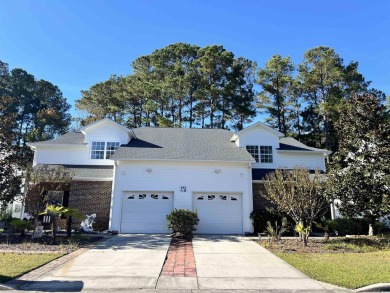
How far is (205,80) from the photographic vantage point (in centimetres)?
3606

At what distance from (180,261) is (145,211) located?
778 centimetres

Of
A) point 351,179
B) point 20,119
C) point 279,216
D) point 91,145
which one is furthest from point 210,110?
point 20,119

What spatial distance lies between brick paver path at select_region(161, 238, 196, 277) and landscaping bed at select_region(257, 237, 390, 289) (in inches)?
122

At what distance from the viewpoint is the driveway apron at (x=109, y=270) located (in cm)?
694

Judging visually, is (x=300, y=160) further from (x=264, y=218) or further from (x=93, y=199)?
(x=93, y=199)

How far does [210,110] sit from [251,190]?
20342 mm

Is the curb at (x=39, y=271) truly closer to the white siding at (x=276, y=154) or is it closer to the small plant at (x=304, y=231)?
the small plant at (x=304, y=231)

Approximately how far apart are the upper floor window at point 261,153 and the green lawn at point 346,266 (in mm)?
10163

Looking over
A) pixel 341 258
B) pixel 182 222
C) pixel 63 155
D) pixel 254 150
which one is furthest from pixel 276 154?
pixel 63 155

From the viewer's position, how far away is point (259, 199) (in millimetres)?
18328

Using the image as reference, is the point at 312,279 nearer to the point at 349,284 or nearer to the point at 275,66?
the point at 349,284

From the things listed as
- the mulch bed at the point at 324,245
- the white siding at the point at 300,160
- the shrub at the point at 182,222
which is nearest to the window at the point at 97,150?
the shrub at the point at 182,222

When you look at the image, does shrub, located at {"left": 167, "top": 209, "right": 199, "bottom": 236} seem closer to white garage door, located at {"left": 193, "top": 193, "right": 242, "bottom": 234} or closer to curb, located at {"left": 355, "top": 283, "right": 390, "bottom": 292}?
white garage door, located at {"left": 193, "top": 193, "right": 242, "bottom": 234}

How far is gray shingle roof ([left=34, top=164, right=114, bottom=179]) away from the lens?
59.5 feet
